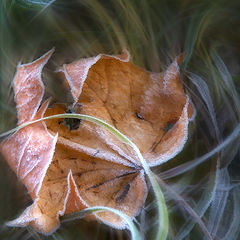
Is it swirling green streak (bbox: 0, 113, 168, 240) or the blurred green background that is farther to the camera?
the blurred green background

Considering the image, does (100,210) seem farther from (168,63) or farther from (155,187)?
(168,63)

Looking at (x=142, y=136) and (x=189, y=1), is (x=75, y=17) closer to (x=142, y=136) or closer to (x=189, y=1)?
(x=189, y=1)

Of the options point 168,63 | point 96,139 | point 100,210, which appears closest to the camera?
point 100,210

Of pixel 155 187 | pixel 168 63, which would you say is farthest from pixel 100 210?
pixel 168 63

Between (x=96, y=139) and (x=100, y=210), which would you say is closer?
(x=100, y=210)
